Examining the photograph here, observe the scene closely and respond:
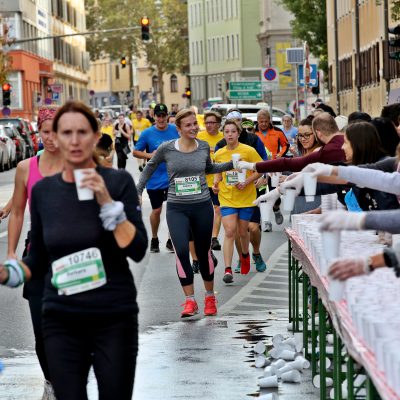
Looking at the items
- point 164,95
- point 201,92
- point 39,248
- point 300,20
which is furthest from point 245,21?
point 39,248

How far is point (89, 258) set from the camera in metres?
6.48

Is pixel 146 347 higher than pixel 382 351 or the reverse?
the reverse

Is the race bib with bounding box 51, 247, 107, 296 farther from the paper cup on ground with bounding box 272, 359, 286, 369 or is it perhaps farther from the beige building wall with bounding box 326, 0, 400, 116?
the beige building wall with bounding box 326, 0, 400, 116

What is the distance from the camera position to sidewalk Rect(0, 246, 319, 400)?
10.1 m

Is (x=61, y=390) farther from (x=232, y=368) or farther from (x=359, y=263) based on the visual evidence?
(x=232, y=368)

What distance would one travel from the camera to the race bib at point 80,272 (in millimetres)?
6449

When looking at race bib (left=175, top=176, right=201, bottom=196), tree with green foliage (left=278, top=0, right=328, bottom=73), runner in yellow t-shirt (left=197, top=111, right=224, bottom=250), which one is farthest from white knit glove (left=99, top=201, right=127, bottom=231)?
tree with green foliage (left=278, top=0, right=328, bottom=73)

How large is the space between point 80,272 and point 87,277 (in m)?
0.05

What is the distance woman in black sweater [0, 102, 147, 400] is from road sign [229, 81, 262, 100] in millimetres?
52943

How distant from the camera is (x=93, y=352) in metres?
6.54

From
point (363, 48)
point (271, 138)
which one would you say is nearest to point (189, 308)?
point (271, 138)

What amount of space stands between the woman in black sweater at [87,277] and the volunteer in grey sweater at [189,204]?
24.6 feet

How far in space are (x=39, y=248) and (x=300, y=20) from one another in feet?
228

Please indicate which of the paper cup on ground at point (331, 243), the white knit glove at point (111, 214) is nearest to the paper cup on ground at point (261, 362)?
the paper cup on ground at point (331, 243)
